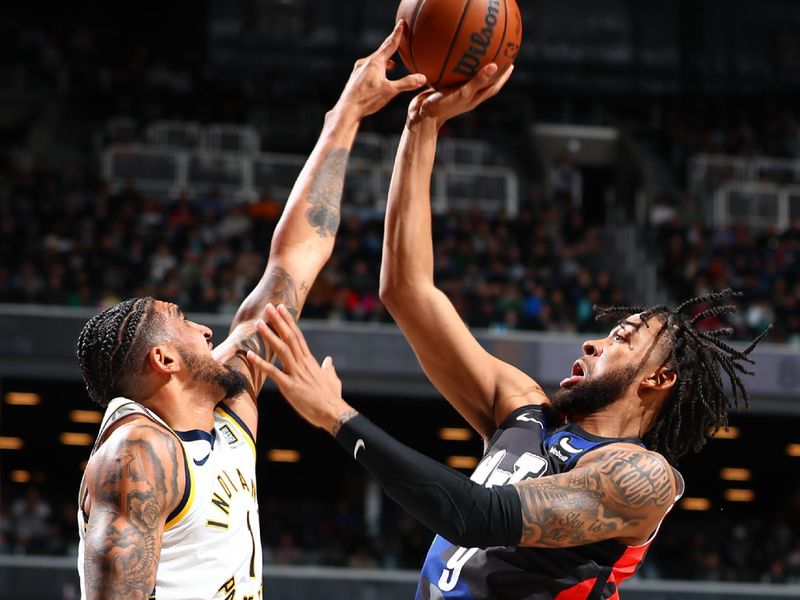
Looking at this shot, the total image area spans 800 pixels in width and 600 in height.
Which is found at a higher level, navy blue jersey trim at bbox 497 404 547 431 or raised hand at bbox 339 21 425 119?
raised hand at bbox 339 21 425 119

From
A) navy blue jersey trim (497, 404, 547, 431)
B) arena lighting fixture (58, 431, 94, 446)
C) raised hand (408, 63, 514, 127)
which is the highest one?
raised hand (408, 63, 514, 127)

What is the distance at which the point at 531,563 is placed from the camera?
3.11 metres

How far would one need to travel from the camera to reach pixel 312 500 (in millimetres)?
17562

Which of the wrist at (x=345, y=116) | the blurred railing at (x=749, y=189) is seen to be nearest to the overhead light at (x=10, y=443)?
the blurred railing at (x=749, y=189)

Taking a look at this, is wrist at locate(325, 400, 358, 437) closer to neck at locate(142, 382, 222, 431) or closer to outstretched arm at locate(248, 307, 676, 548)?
outstretched arm at locate(248, 307, 676, 548)

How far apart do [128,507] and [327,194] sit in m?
1.41

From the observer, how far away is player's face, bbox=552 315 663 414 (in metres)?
3.38

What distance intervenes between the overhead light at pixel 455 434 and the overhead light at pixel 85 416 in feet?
15.5

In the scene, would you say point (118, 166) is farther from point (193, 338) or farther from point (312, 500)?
point (193, 338)

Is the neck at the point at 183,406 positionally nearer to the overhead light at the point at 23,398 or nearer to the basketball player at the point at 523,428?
the basketball player at the point at 523,428

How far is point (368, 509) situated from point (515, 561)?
1279 cm

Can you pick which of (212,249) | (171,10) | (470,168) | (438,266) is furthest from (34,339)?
(171,10)

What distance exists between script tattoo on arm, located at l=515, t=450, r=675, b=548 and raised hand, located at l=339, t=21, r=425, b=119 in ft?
4.38

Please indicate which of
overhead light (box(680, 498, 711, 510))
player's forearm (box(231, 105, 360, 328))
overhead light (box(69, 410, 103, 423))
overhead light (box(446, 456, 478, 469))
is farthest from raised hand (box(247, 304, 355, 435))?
overhead light (box(680, 498, 711, 510))
